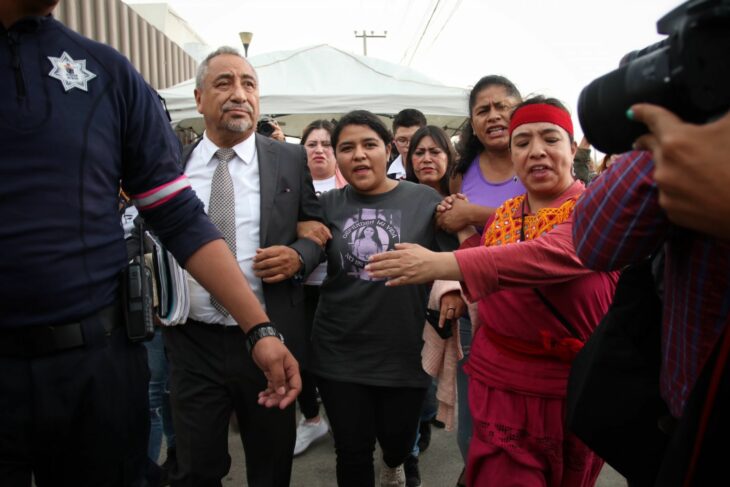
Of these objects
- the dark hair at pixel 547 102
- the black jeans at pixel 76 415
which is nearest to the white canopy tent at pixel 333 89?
the dark hair at pixel 547 102

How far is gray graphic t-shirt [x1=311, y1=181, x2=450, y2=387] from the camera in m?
2.41

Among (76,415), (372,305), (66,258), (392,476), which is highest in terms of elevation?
(66,258)

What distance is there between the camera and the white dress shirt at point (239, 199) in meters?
2.23

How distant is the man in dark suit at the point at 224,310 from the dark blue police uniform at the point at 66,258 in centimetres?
78

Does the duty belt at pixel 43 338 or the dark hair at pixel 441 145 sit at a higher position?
the dark hair at pixel 441 145

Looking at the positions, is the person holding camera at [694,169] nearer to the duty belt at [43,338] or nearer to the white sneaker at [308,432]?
the duty belt at [43,338]

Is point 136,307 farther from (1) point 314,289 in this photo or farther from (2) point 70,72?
(1) point 314,289

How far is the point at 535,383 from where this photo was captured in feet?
5.94

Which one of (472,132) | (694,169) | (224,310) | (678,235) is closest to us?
(694,169)

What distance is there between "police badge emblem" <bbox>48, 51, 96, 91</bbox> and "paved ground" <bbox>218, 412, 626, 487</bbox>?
252cm

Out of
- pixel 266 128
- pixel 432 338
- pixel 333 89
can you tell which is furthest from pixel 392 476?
pixel 333 89

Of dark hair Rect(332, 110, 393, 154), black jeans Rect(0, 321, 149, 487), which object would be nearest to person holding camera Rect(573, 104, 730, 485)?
black jeans Rect(0, 321, 149, 487)

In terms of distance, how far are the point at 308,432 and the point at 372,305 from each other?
1.57 meters

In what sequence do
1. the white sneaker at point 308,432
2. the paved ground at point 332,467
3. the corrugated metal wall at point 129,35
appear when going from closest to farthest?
the paved ground at point 332,467 < the white sneaker at point 308,432 < the corrugated metal wall at point 129,35
